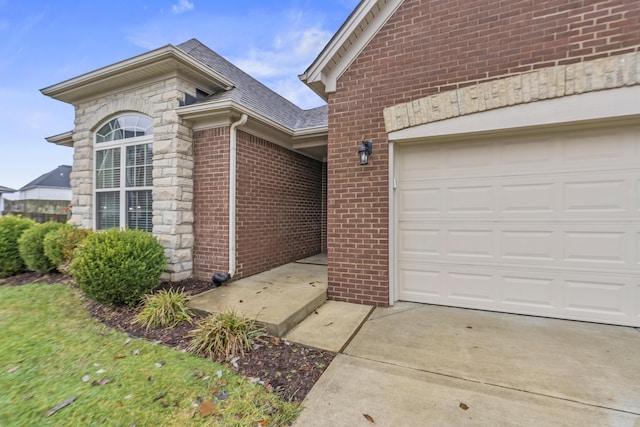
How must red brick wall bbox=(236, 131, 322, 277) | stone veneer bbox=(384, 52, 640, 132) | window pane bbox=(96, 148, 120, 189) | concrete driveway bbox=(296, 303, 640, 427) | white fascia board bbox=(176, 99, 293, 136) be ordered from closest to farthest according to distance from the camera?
1. concrete driveway bbox=(296, 303, 640, 427)
2. stone veneer bbox=(384, 52, 640, 132)
3. white fascia board bbox=(176, 99, 293, 136)
4. red brick wall bbox=(236, 131, 322, 277)
5. window pane bbox=(96, 148, 120, 189)

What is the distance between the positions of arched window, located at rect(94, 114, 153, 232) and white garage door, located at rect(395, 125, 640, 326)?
4932mm

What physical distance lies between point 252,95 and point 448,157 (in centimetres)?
490

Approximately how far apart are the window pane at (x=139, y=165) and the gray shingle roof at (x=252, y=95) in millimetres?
1725

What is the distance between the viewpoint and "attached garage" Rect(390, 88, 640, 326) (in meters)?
3.37

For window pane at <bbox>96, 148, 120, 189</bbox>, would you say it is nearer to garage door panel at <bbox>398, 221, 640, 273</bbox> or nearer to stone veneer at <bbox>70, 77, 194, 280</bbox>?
stone veneer at <bbox>70, 77, 194, 280</bbox>

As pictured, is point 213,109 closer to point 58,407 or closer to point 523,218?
point 58,407

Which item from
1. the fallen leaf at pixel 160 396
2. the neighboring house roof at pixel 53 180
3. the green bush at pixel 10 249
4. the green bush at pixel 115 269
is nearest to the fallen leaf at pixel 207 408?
the fallen leaf at pixel 160 396

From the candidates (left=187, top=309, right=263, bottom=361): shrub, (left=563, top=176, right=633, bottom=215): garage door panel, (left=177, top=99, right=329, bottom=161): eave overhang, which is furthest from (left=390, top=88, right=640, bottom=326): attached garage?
(left=177, top=99, right=329, bottom=161): eave overhang

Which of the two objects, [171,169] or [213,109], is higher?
[213,109]

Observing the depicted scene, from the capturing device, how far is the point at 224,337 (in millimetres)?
3023

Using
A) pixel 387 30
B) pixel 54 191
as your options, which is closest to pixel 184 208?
pixel 387 30

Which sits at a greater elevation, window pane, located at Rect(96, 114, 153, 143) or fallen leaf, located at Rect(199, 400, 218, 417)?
window pane, located at Rect(96, 114, 153, 143)

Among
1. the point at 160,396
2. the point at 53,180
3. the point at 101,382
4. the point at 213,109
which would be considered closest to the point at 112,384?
the point at 101,382

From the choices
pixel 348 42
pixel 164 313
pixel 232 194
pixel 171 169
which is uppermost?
pixel 348 42
